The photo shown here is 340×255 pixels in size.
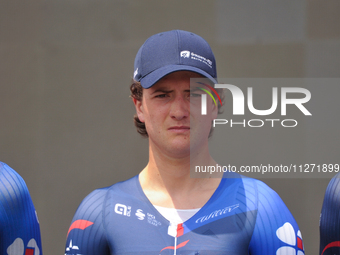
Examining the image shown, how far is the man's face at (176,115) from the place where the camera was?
1.93m

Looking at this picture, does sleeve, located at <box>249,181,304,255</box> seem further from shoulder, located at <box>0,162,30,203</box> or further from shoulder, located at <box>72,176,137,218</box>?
shoulder, located at <box>0,162,30,203</box>

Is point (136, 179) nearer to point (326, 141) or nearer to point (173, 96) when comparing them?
point (173, 96)

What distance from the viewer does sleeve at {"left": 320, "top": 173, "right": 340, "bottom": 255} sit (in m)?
2.09

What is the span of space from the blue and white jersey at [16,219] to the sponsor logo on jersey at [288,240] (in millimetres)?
1240

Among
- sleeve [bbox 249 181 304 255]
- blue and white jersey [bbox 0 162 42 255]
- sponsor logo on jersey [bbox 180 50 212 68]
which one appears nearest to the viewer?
sleeve [bbox 249 181 304 255]

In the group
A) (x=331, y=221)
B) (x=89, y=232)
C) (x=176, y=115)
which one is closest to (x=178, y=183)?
(x=176, y=115)

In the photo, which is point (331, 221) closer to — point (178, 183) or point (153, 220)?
point (178, 183)

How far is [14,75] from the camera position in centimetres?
362

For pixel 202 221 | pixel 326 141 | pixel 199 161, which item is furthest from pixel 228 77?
pixel 202 221

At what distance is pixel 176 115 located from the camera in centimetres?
192

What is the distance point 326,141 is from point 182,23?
59.5 inches

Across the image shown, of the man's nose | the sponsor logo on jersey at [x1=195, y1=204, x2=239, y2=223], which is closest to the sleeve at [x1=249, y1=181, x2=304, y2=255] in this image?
the sponsor logo on jersey at [x1=195, y1=204, x2=239, y2=223]

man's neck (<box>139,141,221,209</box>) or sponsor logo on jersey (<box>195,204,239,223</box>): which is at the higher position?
man's neck (<box>139,141,221,209</box>)

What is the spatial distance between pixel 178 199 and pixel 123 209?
270 millimetres
